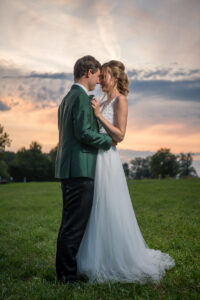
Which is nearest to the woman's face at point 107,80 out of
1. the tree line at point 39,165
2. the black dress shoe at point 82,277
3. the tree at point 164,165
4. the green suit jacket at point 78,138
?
the green suit jacket at point 78,138

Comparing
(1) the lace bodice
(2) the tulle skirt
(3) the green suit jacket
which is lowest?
(2) the tulle skirt

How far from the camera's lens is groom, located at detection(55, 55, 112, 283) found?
164 inches

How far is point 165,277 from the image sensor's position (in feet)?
15.5

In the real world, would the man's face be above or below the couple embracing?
above

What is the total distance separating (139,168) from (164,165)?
45.8 metres

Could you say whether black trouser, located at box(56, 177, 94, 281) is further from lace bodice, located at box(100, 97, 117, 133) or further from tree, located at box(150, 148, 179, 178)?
tree, located at box(150, 148, 179, 178)

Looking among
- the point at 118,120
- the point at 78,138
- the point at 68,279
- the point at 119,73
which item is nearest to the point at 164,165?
the point at 119,73

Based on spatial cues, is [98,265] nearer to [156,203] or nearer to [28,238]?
[28,238]

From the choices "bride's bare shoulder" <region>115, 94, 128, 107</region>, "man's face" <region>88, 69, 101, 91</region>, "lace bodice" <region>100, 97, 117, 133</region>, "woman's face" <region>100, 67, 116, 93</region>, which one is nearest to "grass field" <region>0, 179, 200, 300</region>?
"lace bodice" <region>100, 97, 117, 133</region>

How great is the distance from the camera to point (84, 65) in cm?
427

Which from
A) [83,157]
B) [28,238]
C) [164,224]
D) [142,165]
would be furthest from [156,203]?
[142,165]

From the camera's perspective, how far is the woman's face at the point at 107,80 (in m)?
4.77

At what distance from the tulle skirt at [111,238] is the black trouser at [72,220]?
253 mm

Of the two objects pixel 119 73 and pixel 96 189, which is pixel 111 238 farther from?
pixel 119 73
